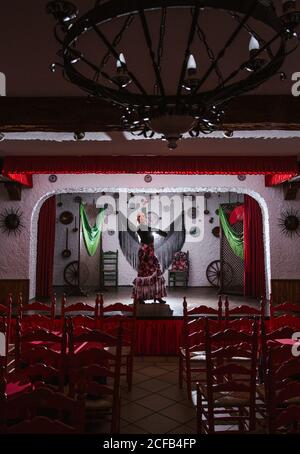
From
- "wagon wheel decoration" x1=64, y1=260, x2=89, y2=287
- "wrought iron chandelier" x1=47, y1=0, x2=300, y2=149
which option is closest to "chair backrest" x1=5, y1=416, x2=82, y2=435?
"wrought iron chandelier" x1=47, y1=0, x2=300, y2=149

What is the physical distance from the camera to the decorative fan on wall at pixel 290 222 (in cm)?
770

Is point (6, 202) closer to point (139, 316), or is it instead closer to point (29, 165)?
point (29, 165)

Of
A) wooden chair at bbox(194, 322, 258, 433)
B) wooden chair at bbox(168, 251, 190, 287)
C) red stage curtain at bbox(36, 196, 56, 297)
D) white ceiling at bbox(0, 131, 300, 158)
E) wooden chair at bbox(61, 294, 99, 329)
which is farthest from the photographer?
wooden chair at bbox(168, 251, 190, 287)

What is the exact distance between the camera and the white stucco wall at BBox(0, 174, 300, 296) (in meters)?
7.69

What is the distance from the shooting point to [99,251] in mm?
11211

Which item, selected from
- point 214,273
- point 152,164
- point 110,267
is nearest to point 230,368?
point 152,164

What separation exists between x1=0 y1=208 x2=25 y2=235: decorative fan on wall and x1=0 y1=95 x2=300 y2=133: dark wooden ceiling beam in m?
4.01

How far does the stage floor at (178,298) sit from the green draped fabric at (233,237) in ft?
3.71

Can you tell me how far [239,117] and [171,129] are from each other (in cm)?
230

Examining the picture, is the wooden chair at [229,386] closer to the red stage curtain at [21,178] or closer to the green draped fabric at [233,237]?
the red stage curtain at [21,178]

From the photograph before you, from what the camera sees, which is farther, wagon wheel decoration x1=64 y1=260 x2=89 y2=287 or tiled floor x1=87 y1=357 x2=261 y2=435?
wagon wheel decoration x1=64 y1=260 x2=89 y2=287

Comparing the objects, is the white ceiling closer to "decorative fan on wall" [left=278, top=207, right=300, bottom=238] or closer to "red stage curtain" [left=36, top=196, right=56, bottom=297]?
"decorative fan on wall" [left=278, top=207, right=300, bottom=238]

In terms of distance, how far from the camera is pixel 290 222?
7695mm

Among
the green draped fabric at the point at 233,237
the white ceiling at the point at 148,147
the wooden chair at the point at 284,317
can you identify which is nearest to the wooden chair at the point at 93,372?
the wooden chair at the point at 284,317
